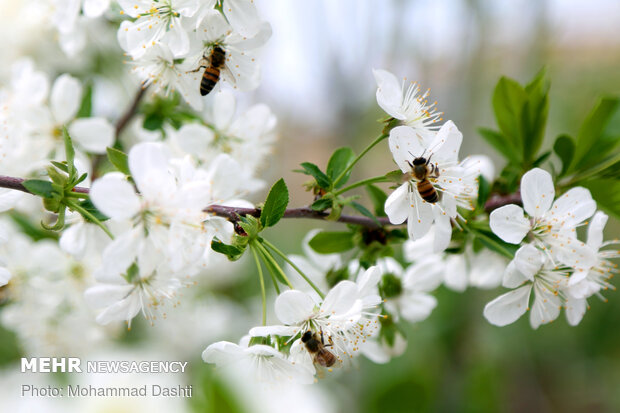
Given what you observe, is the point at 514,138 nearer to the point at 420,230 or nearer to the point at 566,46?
the point at 420,230

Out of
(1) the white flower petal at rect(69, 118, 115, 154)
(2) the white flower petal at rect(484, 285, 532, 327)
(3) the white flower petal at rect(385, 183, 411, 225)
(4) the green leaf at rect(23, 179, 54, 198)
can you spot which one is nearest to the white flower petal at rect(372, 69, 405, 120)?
(3) the white flower petal at rect(385, 183, 411, 225)

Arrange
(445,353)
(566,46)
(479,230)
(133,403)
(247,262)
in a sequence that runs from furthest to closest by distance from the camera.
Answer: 1. (566,46)
2. (247,262)
3. (445,353)
4. (479,230)
5. (133,403)

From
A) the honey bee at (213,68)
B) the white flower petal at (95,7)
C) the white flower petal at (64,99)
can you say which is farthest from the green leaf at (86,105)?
the honey bee at (213,68)

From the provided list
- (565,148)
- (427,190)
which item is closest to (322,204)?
(427,190)

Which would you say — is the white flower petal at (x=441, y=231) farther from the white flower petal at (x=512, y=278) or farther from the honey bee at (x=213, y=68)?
the honey bee at (x=213, y=68)

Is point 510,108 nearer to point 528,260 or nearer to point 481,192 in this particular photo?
point 481,192

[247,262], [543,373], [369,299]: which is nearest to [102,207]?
[369,299]
